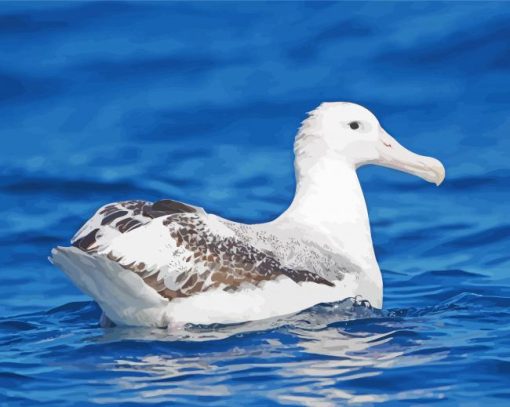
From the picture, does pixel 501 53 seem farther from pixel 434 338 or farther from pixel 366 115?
pixel 434 338

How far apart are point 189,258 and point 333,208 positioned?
1593 mm

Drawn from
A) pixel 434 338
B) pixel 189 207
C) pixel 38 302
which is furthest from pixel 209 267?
pixel 38 302

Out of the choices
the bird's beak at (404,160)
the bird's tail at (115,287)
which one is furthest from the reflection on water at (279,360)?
the bird's beak at (404,160)

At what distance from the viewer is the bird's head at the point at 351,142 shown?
41.5 feet

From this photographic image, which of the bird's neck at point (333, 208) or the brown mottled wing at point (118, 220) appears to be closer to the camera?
the brown mottled wing at point (118, 220)

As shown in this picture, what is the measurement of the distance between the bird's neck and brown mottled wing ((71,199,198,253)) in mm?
1045

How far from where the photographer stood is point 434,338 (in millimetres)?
11438

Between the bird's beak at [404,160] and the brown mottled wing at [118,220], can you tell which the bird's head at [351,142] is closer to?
the bird's beak at [404,160]

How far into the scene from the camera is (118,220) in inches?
456

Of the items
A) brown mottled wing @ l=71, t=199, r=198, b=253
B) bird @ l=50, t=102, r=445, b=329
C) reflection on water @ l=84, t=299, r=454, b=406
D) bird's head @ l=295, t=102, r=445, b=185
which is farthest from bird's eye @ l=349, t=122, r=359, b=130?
brown mottled wing @ l=71, t=199, r=198, b=253

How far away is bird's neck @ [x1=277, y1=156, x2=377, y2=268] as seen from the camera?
1241 centimetres

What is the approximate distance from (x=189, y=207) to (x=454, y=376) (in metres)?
2.19

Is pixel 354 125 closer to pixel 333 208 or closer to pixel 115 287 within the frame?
pixel 333 208

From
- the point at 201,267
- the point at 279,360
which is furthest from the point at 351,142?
the point at 279,360
